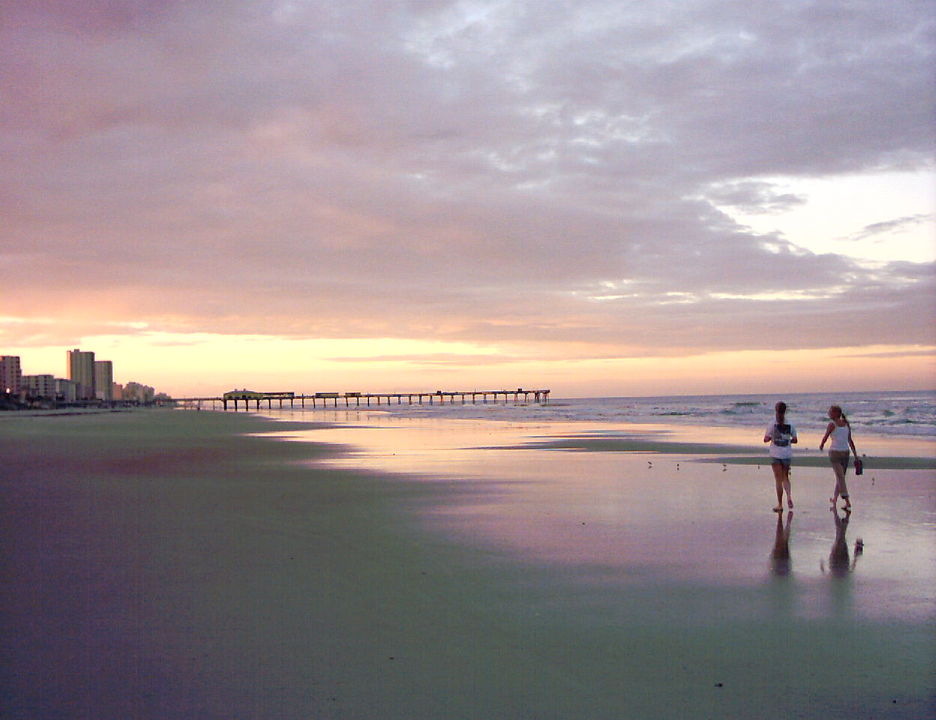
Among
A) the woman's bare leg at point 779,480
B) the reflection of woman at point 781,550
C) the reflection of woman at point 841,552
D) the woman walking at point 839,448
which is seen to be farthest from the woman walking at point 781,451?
the reflection of woman at point 841,552

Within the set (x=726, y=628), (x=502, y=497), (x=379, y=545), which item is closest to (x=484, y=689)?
(x=726, y=628)

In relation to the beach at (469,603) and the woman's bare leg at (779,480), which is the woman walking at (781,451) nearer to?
the woman's bare leg at (779,480)

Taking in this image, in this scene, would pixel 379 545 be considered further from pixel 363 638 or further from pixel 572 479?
pixel 572 479

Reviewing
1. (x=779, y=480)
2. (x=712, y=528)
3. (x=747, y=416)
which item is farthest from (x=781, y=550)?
(x=747, y=416)

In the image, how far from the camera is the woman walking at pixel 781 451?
44.0 ft

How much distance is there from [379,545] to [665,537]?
3.76 meters

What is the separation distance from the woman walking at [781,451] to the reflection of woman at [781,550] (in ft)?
3.02

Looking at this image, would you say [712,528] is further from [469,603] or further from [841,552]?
[469,603]

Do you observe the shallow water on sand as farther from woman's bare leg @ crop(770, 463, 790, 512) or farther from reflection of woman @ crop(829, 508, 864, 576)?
woman's bare leg @ crop(770, 463, 790, 512)

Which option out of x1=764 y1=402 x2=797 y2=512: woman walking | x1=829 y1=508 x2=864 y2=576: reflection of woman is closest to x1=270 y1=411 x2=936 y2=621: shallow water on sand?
x1=829 y1=508 x2=864 y2=576: reflection of woman

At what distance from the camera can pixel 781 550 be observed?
10.2 meters

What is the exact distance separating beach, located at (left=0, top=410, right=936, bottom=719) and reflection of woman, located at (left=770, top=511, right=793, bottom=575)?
6 centimetres

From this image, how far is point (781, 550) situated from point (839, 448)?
15.1 ft

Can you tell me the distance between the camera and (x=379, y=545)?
10.8 meters
